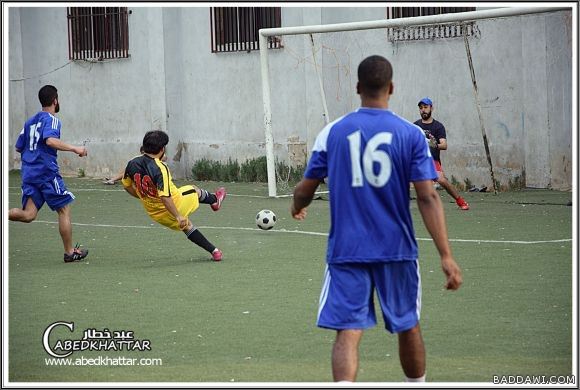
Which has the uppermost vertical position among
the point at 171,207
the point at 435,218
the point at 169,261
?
the point at 435,218

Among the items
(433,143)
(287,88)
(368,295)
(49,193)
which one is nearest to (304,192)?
(368,295)

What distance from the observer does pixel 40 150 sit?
12.2 meters

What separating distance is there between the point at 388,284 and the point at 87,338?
3.04 metres

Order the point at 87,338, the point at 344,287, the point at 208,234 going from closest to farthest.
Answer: the point at 344,287 → the point at 87,338 → the point at 208,234

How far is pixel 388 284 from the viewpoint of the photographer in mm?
5980

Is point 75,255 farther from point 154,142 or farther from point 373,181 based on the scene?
point 373,181

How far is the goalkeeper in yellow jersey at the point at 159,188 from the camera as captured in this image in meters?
11.7

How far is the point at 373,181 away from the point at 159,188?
5.98 metres

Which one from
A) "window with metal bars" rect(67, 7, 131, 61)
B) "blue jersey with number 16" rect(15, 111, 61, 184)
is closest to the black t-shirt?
"blue jersey with number 16" rect(15, 111, 61, 184)

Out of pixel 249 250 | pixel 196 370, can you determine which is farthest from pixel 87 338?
pixel 249 250

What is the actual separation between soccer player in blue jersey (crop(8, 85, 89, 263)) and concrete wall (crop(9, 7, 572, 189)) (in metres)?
9.76

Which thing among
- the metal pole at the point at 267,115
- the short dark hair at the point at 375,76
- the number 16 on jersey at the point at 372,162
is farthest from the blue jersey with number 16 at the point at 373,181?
the metal pole at the point at 267,115

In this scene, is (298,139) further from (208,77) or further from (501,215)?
(501,215)

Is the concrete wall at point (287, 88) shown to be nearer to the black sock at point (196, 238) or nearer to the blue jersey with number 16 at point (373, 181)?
the black sock at point (196, 238)
